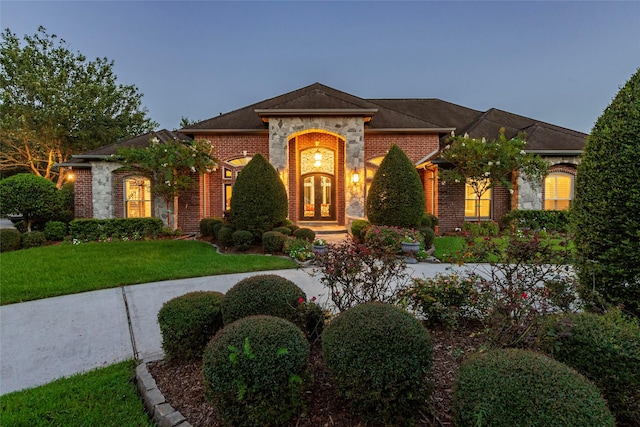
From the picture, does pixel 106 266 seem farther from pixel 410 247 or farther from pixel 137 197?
pixel 410 247

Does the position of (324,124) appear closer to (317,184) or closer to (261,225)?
(317,184)

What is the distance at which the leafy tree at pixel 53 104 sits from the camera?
19.7m

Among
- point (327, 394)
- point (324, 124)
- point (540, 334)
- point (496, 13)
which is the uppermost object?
point (496, 13)

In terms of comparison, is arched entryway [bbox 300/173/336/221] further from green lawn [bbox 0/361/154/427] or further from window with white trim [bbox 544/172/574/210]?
green lawn [bbox 0/361/154/427]

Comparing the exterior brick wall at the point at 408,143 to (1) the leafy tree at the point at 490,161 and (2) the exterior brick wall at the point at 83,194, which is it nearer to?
(1) the leafy tree at the point at 490,161

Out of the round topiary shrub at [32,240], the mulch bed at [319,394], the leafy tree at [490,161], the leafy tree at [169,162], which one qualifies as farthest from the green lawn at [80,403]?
the leafy tree at [490,161]

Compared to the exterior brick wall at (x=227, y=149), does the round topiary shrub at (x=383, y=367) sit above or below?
below

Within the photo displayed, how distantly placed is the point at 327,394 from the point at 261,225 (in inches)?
279

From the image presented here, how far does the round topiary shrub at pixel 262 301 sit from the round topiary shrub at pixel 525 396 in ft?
5.16

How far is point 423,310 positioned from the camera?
352cm

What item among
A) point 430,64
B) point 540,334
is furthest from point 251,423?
point 430,64

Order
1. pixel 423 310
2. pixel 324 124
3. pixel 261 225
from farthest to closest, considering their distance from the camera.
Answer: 1. pixel 324 124
2. pixel 261 225
3. pixel 423 310

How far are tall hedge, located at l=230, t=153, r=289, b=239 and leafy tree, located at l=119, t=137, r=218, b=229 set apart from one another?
335cm

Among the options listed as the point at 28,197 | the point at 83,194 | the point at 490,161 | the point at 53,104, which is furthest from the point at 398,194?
the point at 53,104
